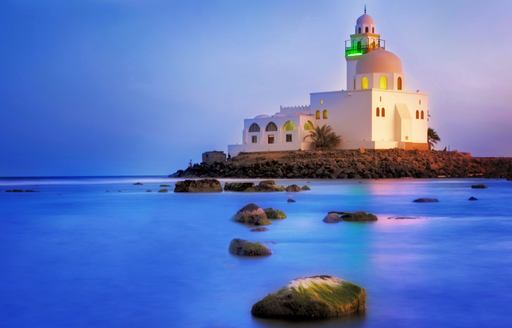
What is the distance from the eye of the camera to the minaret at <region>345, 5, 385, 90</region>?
62.9m

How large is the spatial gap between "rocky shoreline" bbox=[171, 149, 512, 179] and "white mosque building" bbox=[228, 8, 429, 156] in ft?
6.06

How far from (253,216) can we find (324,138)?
42608 millimetres

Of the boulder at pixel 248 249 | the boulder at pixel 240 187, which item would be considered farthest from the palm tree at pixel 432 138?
the boulder at pixel 248 249

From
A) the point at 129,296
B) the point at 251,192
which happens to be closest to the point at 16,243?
the point at 129,296

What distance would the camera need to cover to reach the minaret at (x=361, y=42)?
206 feet

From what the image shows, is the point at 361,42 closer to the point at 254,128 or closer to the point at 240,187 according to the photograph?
the point at 254,128

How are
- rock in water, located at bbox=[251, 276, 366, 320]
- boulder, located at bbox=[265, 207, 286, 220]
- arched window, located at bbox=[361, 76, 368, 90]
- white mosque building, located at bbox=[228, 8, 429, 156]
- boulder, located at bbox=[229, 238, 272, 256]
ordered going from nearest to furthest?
rock in water, located at bbox=[251, 276, 366, 320], boulder, located at bbox=[229, 238, 272, 256], boulder, located at bbox=[265, 207, 286, 220], white mosque building, located at bbox=[228, 8, 429, 156], arched window, located at bbox=[361, 76, 368, 90]

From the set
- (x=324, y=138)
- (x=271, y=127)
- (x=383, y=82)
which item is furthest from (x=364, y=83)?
(x=271, y=127)

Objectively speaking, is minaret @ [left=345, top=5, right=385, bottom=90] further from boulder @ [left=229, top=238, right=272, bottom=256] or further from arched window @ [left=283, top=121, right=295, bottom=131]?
boulder @ [left=229, top=238, right=272, bottom=256]

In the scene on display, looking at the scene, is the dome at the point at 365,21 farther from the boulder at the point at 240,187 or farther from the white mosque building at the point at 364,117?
the boulder at the point at 240,187

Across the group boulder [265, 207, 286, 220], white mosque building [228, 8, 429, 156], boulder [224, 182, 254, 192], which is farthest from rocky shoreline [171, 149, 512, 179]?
boulder [265, 207, 286, 220]

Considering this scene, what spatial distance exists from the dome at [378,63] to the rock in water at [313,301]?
5393 centimetres

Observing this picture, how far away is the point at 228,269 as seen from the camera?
8656 mm

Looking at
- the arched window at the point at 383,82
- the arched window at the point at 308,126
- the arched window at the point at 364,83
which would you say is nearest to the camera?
the arched window at the point at 308,126
